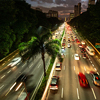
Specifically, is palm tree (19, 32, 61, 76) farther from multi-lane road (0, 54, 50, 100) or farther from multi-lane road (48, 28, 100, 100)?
multi-lane road (48, 28, 100, 100)

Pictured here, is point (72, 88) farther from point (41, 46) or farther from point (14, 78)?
point (14, 78)

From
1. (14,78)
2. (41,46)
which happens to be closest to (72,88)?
(41,46)

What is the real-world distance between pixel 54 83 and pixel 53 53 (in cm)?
554

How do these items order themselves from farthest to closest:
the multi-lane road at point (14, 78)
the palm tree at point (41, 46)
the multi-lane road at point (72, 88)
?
1. the palm tree at point (41, 46)
2. the multi-lane road at point (14, 78)
3. the multi-lane road at point (72, 88)

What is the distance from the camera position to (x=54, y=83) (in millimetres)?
16141

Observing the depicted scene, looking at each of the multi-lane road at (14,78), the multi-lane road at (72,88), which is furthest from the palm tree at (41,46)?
the multi-lane road at (72,88)

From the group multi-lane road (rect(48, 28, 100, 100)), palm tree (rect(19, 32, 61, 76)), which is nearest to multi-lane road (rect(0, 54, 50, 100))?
multi-lane road (rect(48, 28, 100, 100))

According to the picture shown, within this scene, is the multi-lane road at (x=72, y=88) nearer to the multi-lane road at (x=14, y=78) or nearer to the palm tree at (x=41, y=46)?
the multi-lane road at (x=14, y=78)

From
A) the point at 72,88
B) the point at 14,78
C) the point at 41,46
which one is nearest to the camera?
the point at 41,46

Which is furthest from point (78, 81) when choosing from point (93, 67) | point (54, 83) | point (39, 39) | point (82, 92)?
point (39, 39)

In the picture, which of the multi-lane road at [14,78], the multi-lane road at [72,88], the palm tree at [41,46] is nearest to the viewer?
the multi-lane road at [72,88]

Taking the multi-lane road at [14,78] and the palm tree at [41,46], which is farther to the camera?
the palm tree at [41,46]

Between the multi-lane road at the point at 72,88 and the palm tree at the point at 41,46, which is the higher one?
the palm tree at the point at 41,46

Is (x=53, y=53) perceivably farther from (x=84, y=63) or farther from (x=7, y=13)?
(x=7, y=13)
